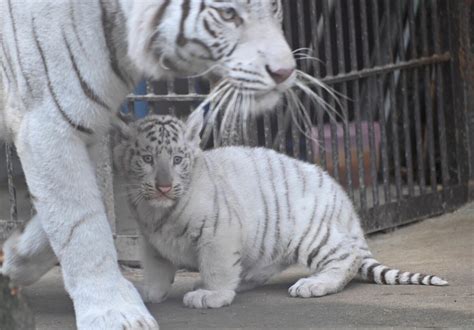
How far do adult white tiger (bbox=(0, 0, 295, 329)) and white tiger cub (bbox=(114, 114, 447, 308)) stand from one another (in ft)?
1.69

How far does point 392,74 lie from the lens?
6.26m

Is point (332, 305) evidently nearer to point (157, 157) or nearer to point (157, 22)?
point (157, 157)

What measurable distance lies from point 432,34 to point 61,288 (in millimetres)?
2810

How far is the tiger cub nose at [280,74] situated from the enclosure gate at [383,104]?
173cm

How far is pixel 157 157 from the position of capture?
174 inches

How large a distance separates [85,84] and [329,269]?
4.39 ft

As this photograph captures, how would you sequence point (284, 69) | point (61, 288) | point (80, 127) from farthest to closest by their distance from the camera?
point (61, 288), point (80, 127), point (284, 69)

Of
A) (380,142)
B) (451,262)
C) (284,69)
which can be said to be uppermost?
(284,69)

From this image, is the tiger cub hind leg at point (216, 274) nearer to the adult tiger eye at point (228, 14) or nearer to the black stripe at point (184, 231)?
the black stripe at point (184, 231)

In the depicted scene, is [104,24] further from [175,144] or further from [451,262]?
[451,262]

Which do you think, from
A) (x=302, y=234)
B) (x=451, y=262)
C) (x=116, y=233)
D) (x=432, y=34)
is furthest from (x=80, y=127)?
(x=432, y=34)

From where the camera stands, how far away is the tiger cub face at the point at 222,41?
3623 millimetres

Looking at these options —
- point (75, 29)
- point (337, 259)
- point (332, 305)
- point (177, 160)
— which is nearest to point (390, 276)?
point (337, 259)

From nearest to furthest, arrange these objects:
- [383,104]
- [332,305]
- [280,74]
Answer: [280,74] < [332,305] < [383,104]
